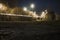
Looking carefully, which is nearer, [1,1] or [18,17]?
[18,17]

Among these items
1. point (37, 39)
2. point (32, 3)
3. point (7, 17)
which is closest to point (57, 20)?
point (32, 3)

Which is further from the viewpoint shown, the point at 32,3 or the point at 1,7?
the point at 1,7

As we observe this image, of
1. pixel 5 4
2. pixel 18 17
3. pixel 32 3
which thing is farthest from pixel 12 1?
pixel 18 17

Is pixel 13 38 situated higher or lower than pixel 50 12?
lower

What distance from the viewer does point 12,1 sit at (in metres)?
15.3

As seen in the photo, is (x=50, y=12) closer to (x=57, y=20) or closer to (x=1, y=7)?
(x=57, y=20)

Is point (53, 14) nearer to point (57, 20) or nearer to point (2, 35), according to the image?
point (57, 20)

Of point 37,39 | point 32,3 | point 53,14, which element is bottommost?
point 37,39

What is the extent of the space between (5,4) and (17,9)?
2.51 m

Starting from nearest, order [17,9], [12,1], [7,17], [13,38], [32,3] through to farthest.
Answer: [13,38]
[7,17]
[32,3]
[17,9]
[12,1]

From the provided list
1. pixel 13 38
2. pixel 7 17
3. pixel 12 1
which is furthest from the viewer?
pixel 12 1

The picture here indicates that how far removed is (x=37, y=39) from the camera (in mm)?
3688

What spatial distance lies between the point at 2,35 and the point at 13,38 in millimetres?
406

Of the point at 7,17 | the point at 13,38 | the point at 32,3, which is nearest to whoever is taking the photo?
the point at 13,38
